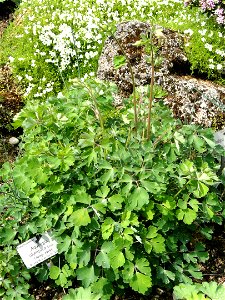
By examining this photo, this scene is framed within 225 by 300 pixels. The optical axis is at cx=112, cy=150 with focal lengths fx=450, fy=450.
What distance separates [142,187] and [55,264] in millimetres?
928

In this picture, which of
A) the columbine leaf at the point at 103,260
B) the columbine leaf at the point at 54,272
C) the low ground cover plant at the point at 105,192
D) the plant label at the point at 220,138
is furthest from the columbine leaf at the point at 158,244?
the plant label at the point at 220,138

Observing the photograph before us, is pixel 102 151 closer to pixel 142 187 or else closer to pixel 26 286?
pixel 142 187

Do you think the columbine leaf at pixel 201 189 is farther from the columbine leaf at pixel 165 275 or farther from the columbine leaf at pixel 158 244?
the columbine leaf at pixel 165 275

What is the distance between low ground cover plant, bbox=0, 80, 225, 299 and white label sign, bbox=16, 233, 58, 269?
5 cm

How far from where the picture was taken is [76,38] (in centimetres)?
540

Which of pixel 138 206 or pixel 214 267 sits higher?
pixel 138 206

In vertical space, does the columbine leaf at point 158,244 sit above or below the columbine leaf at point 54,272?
above

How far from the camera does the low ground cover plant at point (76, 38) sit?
486 centimetres

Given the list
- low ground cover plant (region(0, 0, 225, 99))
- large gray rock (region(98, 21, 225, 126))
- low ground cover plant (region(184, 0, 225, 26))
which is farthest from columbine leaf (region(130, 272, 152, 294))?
low ground cover plant (region(184, 0, 225, 26))

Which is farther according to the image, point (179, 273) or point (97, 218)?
point (179, 273)

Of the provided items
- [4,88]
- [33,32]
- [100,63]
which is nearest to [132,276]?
[100,63]

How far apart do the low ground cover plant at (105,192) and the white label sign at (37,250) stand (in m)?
0.05

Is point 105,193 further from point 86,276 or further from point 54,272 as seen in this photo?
point 54,272

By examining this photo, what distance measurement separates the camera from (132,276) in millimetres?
2535
